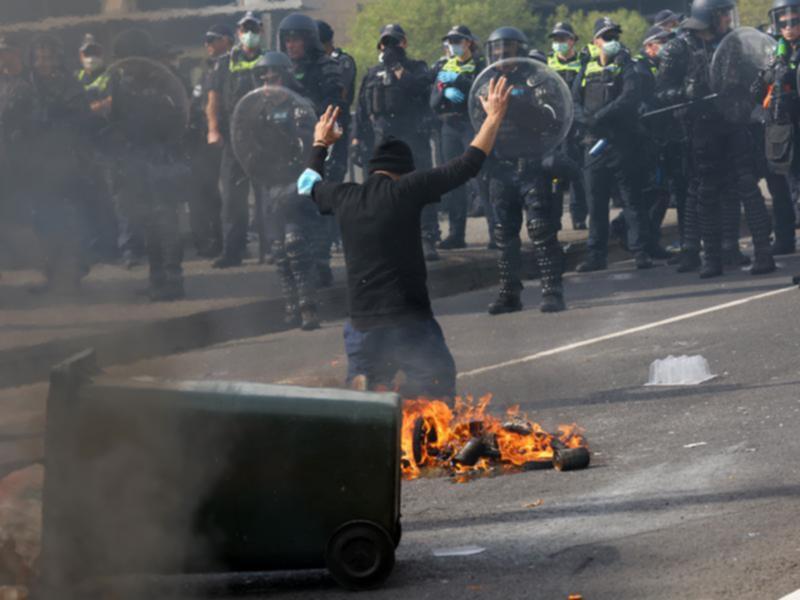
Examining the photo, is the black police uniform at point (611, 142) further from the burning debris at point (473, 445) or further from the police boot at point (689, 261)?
the burning debris at point (473, 445)

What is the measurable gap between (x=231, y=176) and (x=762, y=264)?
4616 mm

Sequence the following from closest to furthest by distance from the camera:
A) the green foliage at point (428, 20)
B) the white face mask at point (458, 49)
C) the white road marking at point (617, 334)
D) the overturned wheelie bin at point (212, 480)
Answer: the overturned wheelie bin at point (212, 480) < the white road marking at point (617, 334) < the white face mask at point (458, 49) < the green foliage at point (428, 20)

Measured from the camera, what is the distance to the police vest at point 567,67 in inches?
637

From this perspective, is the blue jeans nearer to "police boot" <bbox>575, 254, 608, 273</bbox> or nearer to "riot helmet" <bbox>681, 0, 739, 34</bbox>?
"riot helmet" <bbox>681, 0, 739, 34</bbox>

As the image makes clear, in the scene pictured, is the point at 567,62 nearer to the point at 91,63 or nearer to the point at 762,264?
the point at 762,264

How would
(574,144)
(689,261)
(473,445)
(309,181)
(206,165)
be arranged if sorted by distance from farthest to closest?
(574,144), (206,165), (689,261), (309,181), (473,445)

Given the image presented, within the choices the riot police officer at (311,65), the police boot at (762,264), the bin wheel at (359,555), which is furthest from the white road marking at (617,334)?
the bin wheel at (359,555)

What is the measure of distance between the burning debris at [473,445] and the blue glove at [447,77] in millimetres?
7544

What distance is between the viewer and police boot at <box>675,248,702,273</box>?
1470cm

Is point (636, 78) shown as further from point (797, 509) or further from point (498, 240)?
point (797, 509)

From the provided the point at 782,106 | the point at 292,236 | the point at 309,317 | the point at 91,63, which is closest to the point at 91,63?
the point at 91,63

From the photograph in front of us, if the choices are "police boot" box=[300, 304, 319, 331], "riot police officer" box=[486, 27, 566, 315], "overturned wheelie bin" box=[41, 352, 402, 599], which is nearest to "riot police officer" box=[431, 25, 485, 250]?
"riot police officer" box=[486, 27, 566, 315]

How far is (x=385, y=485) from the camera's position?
5.79 meters

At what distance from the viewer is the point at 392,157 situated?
8.23m
